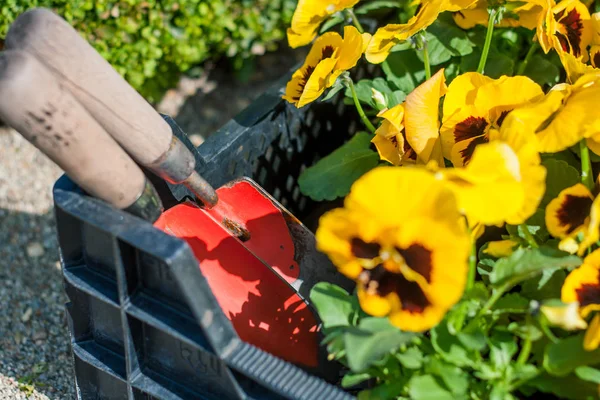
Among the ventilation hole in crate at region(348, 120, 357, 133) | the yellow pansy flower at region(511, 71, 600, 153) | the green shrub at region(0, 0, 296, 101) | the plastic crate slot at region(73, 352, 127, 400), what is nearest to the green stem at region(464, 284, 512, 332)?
the yellow pansy flower at region(511, 71, 600, 153)

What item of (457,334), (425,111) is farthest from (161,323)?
(425,111)

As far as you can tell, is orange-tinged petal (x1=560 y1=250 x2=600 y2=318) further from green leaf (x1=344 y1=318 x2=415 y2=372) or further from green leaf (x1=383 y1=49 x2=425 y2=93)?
green leaf (x1=383 y1=49 x2=425 y2=93)

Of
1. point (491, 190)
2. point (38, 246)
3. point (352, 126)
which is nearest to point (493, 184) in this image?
point (491, 190)

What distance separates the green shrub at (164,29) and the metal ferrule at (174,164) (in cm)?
94

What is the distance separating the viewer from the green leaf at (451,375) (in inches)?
41.4

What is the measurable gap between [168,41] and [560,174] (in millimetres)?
1281

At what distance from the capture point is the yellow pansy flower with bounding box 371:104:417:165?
1.32m

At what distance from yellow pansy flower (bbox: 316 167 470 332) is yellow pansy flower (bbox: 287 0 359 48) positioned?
0.58 m

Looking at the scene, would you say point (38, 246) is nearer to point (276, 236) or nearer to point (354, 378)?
point (276, 236)

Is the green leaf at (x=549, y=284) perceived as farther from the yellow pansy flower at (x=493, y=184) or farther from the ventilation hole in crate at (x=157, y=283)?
the ventilation hole in crate at (x=157, y=283)

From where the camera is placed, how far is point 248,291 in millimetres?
1370

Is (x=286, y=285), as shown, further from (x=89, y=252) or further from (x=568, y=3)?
(x=568, y=3)

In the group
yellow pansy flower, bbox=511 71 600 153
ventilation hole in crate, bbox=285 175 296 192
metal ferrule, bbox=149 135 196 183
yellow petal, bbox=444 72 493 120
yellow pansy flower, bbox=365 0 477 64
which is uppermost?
metal ferrule, bbox=149 135 196 183

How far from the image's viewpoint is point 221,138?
156cm
